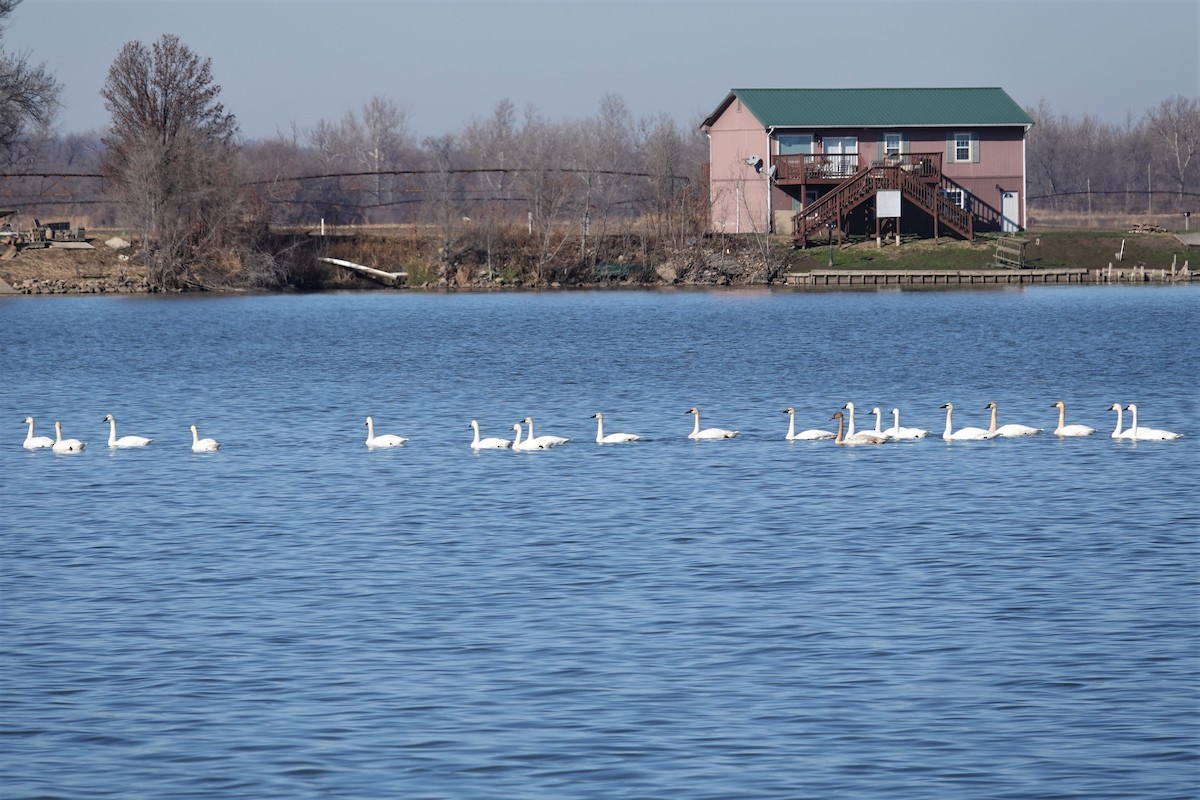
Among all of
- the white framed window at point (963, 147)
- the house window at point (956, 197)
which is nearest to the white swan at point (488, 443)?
the house window at point (956, 197)

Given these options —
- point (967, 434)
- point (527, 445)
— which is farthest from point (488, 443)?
point (967, 434)

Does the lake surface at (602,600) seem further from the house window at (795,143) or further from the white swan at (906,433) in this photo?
the house window at (795,143)

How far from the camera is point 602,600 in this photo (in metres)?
18.0

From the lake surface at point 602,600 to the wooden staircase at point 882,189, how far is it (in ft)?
134

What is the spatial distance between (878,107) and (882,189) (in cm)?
677

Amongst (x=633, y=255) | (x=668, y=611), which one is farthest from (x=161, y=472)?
(x=633, y=255)

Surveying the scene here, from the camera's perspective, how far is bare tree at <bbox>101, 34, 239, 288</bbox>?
79.4 meters

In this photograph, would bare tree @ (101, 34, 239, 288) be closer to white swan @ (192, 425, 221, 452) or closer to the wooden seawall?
the wooden seawall

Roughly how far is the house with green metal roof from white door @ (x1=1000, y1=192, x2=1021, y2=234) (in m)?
0.05

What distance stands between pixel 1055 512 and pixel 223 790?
1416 cm

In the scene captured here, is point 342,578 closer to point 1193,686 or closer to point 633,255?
point 1193,686

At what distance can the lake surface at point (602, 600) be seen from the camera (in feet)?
42.0

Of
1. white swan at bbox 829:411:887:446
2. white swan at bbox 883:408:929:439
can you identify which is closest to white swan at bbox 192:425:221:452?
white swan at bbox 829:411:887:446

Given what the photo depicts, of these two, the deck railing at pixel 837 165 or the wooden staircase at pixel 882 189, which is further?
the deck railing at pixel 837 165
